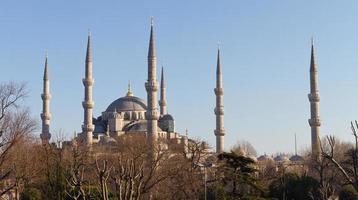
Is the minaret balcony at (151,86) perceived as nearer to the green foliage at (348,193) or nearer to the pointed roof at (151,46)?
the pointed roof at (151,46)

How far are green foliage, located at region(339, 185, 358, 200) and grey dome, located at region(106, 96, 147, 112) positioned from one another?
38.0m

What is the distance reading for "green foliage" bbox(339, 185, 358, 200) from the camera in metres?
32.9

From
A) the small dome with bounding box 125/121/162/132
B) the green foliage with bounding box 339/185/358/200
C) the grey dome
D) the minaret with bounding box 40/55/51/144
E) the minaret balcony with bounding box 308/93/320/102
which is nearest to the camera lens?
the green foliage with bounding box 339/185/358/200

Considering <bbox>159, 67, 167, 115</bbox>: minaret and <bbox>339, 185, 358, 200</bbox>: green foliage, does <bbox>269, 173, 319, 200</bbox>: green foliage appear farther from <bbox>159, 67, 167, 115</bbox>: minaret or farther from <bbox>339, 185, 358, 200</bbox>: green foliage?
<bbox>159, 67, 167, 115</bbox>: minaret

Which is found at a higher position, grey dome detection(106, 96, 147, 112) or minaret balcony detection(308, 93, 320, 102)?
grey dome detection(106, 96, 147, 112)

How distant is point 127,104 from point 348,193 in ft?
130

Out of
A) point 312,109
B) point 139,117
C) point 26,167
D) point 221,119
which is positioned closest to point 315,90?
point 312,109

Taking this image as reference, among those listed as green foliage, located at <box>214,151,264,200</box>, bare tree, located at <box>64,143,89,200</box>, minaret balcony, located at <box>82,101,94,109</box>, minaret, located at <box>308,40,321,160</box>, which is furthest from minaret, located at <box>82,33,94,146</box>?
green foliage, located at <box>214,151,264,200</box>

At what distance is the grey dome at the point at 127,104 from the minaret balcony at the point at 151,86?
743 inches

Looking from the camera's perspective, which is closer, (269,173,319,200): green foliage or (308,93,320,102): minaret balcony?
(269,173,319,200): green foliage

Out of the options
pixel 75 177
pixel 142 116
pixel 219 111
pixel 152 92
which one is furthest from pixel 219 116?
pixel 75 177

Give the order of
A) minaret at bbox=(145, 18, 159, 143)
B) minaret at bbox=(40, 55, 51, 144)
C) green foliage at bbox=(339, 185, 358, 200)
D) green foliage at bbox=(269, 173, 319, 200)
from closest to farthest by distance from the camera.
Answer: green foliage at bbox=(339, 185, 358, 200), green foliage at bbox=(269, 173, 319, 200), minaret at bbox=(145, 18, 159, 143), minaret at bbox=(40, 55, 51, 144)

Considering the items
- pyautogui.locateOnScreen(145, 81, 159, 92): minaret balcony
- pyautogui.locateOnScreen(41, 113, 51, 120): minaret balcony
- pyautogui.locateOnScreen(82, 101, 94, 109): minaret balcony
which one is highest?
pyautogui.locateOnScreen(145, 81, 159, 92): minaret balcony

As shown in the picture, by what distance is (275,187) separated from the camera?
3469 centimetres
